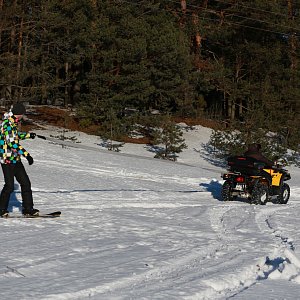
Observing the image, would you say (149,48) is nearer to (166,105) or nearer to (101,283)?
(166,105)

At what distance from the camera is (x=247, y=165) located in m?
13.6

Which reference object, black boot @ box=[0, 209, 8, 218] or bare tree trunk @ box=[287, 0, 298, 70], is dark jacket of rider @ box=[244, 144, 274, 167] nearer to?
black boot @ box=[0, 209, 8, 218]

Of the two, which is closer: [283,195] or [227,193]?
[227,193]

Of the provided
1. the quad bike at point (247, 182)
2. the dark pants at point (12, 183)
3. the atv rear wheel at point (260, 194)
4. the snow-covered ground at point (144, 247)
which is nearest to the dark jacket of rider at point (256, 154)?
the quad bike at point (247, 182)

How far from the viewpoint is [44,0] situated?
2831cm

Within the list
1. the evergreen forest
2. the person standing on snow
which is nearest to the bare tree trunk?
the evergreen forest

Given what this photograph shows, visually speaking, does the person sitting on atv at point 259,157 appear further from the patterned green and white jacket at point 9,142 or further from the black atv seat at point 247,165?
the patterned green and white jacket at point 9,142

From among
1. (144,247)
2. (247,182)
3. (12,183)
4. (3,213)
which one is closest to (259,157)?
(247,182)

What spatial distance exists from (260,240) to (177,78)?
24738 millimetres

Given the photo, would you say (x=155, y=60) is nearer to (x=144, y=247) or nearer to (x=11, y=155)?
(x=11, y=155)

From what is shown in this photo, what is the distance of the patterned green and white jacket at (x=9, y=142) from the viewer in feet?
27.6

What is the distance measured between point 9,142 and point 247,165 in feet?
22.9

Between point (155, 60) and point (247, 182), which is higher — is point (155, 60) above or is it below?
→ above

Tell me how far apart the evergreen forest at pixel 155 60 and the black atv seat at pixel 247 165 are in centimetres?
1172
